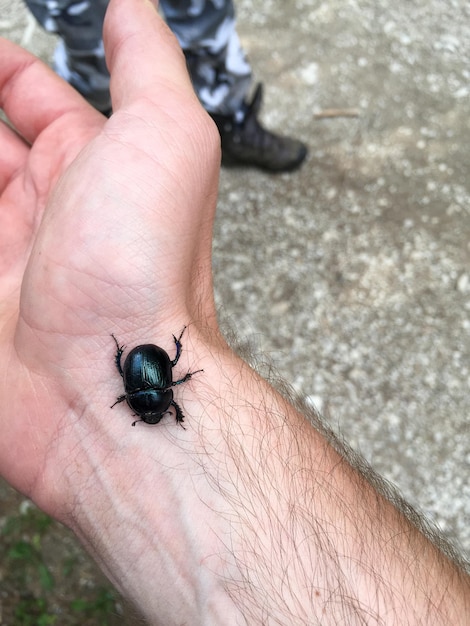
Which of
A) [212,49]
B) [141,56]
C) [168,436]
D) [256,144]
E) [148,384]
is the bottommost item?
[256,144]

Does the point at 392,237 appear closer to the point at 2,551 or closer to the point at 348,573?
the point at 348,573

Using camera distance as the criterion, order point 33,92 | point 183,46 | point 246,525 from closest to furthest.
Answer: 1. point 246,525
2. point 33,92
3. point 183,46

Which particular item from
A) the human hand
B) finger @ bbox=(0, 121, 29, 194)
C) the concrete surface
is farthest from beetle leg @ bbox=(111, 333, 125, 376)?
the concrete surface

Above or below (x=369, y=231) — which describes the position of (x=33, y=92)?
above

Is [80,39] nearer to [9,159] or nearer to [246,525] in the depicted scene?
[9,159]

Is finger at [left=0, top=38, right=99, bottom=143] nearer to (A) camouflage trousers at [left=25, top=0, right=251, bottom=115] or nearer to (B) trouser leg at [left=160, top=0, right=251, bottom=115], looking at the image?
(A) camouflage trousers at [left=25, top=0, right=251, bottom=115]

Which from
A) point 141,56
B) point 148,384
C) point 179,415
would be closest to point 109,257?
point 148,384

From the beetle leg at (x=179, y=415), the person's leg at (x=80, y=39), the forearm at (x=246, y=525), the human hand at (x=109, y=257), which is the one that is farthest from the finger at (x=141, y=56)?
the beetle leg at (x=179, y=415)

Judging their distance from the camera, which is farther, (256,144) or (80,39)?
(256,144)
